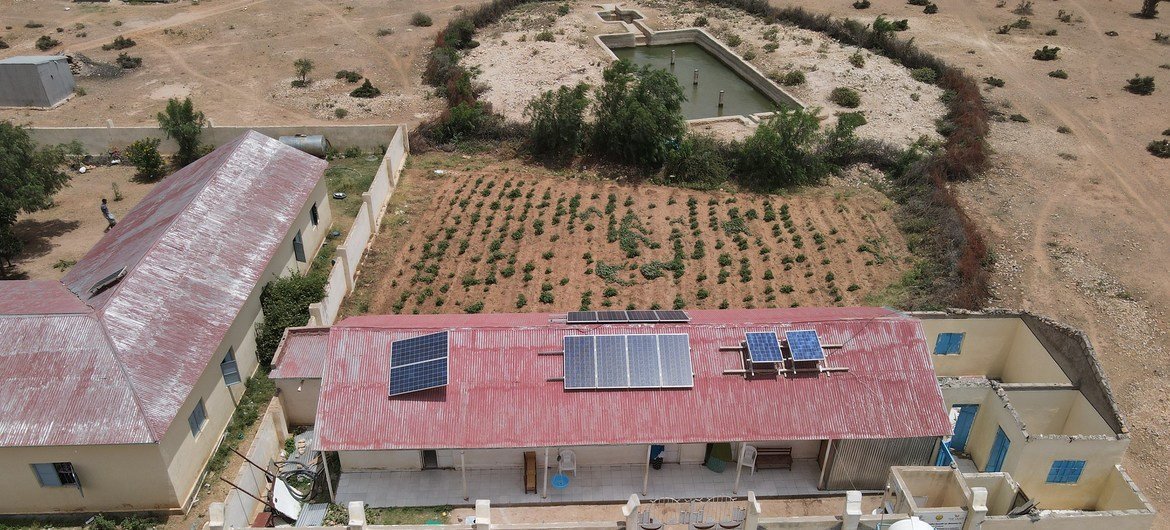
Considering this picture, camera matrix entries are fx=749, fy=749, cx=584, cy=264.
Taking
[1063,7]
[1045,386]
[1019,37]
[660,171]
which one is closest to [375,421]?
[1045,386]

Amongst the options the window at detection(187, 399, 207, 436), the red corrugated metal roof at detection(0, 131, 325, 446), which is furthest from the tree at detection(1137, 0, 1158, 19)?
the window at detection(187, 399, 207, 436)

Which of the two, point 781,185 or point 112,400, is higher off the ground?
point 112,400

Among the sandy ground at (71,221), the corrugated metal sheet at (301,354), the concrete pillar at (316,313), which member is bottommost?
the sandy ground at (71,221)

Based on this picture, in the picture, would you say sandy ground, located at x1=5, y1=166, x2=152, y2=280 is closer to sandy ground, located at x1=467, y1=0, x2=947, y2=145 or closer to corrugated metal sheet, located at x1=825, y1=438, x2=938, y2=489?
sandy ground, located at x1=467, y1=0, x2=947, y2=145

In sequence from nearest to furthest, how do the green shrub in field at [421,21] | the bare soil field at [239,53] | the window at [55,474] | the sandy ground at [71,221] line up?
the window at [55,474]
the sandy ground at [71,221]
the bare soil field at [239,53]
the green shrub in field at [421,21]

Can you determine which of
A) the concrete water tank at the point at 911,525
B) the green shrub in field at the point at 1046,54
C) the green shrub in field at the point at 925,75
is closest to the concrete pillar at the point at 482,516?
the concrete water tank at the point at 911,525

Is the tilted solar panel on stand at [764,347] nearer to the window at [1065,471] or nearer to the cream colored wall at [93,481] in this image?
the window at [1065,471]

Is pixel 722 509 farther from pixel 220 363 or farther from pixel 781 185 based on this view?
pixel 781 185
